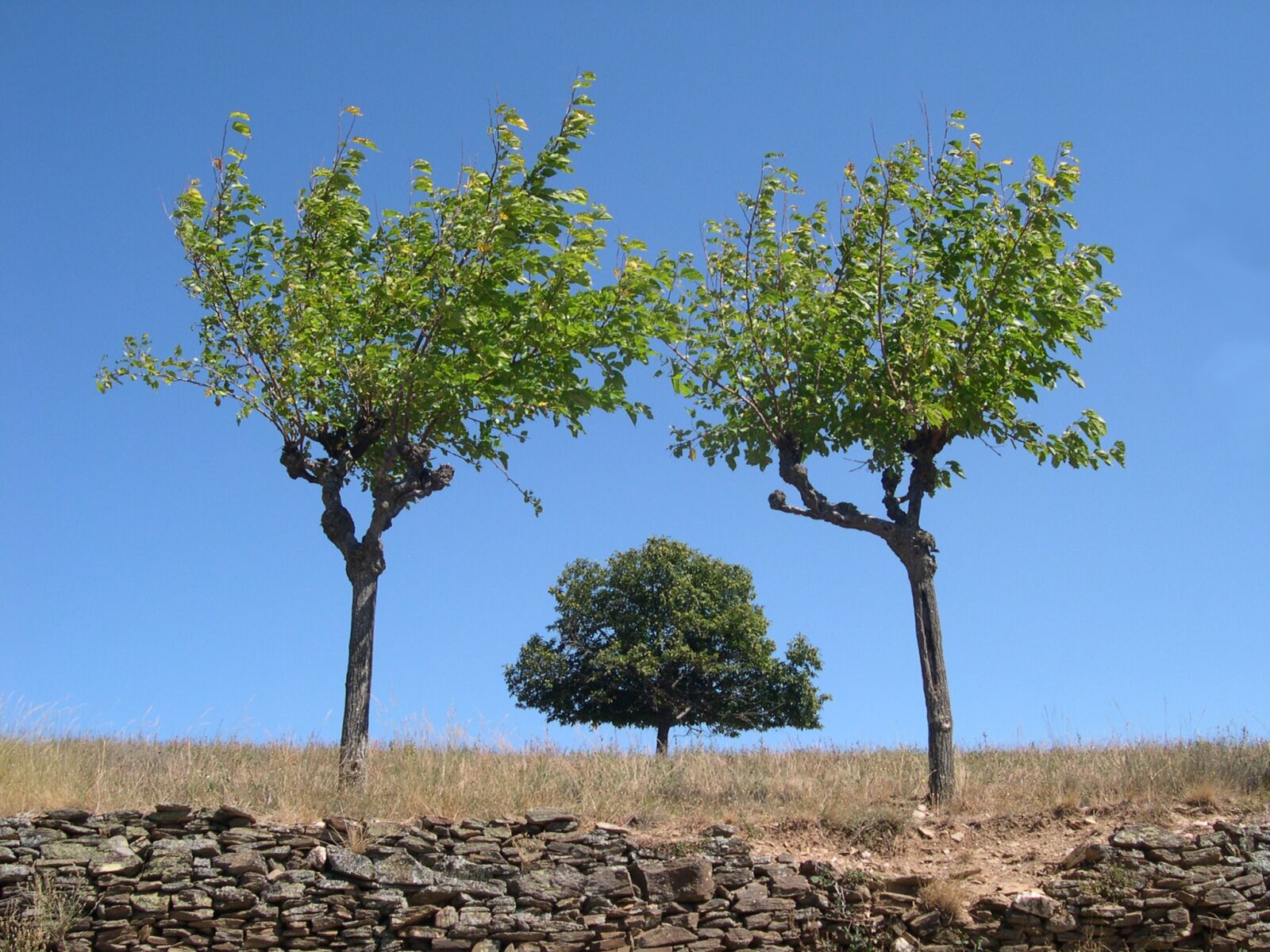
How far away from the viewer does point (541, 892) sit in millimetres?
11242

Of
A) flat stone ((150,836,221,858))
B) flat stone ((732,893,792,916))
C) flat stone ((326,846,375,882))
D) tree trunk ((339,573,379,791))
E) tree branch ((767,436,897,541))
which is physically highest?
tree branch ((767,436,897,541))

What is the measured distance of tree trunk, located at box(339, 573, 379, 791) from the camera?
42.9 ft

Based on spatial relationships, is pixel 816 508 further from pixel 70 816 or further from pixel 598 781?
pixel 70 816

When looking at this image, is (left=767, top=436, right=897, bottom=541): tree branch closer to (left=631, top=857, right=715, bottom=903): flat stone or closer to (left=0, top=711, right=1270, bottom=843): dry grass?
(left=0, top=711, right=1270, bottom=843): dry grass

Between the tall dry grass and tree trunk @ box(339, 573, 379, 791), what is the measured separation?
0.66 feet

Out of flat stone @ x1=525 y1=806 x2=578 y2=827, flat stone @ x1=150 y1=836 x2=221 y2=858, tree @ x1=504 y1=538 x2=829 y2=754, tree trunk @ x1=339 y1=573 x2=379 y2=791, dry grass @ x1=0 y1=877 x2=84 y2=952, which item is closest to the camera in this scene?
dry grass @ x1=0 y1=877 x2=84 y2=952

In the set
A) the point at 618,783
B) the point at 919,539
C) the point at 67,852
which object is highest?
the point at 919,539

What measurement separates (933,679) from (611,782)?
13.1 ft

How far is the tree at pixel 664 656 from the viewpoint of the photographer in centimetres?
2661

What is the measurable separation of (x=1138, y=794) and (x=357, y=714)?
8946 mm

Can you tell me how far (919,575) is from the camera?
1405 centimetres

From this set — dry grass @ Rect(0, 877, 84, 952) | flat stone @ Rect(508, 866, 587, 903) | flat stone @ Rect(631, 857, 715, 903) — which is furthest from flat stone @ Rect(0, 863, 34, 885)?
flat stone @ Rect(631, 857, 715, 903)

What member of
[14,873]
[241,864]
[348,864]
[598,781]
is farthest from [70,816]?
[598,781]

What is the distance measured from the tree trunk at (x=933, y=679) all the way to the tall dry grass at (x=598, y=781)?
0.30 meters
